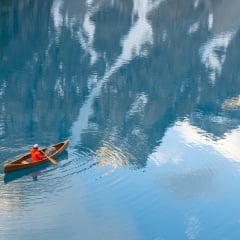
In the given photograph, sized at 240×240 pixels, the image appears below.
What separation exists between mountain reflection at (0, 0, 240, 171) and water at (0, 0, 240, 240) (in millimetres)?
191

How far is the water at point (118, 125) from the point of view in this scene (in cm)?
4000

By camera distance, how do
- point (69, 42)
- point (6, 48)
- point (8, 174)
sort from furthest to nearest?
point (69, 42), point (6, 48), point (8, 174)

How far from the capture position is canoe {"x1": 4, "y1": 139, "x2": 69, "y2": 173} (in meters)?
42.2

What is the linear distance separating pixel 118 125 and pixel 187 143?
671cm

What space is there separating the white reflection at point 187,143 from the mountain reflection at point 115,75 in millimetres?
296

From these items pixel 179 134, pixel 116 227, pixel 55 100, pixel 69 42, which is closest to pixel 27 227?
pixel 116 227

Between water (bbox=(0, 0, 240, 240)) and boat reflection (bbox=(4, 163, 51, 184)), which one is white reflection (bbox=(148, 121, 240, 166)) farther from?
boat reflection (bbox=(4, 163, 51, 184))

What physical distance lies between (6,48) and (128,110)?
2567cm

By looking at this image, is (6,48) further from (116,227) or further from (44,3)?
(116,227)

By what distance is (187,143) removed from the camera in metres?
54.0

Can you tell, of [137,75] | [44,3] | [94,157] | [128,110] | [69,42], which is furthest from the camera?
[44,3]

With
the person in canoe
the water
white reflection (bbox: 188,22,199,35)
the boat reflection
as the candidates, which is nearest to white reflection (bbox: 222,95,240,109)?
the water

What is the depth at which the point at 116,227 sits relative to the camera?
3881 centimetres

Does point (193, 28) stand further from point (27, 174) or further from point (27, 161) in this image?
point (27, 174)
